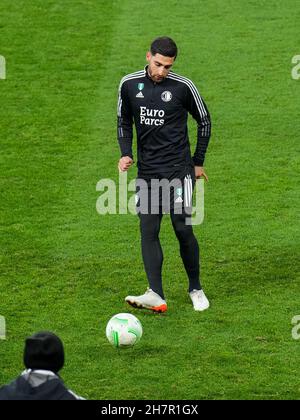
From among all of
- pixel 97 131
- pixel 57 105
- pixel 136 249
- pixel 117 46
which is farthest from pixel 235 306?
pixel 117 46

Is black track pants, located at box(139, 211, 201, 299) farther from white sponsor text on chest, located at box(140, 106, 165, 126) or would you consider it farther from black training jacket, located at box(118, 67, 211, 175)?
white sponsor text on chest, located at box(140, 106, 165, 126)

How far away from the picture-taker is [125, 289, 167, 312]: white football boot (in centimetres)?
1152

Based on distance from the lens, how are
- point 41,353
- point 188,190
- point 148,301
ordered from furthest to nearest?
point 188,190 < point 148,301 < point 41,353

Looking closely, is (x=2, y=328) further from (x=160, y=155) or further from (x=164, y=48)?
(x=164, y=48)

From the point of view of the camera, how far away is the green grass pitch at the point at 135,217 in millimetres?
10578

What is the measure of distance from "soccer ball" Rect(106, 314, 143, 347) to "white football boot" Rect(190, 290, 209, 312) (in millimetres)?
1115

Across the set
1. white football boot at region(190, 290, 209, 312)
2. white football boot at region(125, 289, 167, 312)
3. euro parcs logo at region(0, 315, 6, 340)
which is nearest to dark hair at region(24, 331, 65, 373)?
euro parcs logo at region(0, 315, 6, 340)

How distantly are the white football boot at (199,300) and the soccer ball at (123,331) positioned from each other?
43.9 inches

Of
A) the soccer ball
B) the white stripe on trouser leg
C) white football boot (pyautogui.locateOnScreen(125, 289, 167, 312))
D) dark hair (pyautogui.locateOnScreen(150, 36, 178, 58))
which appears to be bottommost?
the soccer ball

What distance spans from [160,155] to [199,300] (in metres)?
1.46

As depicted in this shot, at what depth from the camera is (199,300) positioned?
11750mm

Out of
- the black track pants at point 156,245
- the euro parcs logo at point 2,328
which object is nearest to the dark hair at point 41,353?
the euro parcs logo at point 2,328

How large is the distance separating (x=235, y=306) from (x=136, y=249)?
1.96 m

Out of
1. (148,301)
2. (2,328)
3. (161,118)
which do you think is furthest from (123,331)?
(161,118)
